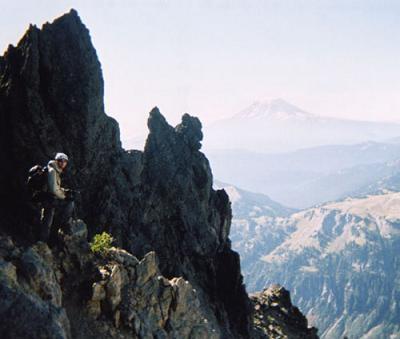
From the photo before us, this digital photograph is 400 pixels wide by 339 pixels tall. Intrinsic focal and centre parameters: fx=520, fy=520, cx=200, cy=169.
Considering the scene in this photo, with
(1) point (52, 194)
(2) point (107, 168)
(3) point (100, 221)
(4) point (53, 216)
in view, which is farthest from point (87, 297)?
(2) point (107, 168)

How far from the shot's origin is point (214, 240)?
6844cm

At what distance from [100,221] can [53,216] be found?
22811 millimetres

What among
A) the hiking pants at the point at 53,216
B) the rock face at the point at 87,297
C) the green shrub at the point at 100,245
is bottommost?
the rock face at the point at 87,297

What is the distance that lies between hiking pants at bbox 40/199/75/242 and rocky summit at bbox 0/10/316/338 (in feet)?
1.86

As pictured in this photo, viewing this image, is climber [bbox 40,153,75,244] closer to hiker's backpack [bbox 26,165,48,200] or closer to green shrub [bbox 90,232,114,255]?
hiker's backpack [bbox 26,165,48,200]

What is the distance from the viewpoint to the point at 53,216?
2709 centimetres

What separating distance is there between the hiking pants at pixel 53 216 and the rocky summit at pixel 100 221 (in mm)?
568

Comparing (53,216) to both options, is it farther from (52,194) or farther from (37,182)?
(37,182)

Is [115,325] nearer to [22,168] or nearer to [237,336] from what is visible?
[22,168]

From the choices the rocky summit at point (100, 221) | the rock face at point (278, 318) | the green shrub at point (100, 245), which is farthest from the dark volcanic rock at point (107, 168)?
the rock face at point (278, 318)

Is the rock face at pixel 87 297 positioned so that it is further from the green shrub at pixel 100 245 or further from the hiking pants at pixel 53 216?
the hiking pants at pixel 53 216

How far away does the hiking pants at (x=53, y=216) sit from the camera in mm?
25531

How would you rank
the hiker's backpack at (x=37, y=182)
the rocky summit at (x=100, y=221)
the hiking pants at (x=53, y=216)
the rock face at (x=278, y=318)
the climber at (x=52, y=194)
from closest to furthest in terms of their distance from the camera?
the rocky summit at (x=100, y=221) → the climber at (x=52, y=194) → the hiking pants at (x=53, y=216) → the hiker's backpack at (x=37, y=182) → the rock face at (x=278, y=318)

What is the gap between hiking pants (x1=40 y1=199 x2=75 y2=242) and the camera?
25531mm
